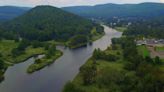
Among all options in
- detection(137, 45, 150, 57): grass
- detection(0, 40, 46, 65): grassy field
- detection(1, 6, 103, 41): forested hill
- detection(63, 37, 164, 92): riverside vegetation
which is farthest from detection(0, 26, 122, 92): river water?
detection(1, 6, 103, 41): forested hill

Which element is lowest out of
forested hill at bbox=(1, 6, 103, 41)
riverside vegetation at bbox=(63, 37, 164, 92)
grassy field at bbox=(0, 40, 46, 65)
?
forested hill at bbox=(1, 6, 103, 41)

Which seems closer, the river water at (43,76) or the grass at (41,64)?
the river water at (43,76)

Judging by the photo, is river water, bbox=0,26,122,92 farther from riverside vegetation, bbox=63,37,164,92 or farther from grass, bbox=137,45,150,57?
grass, bbox=137,45,150,57

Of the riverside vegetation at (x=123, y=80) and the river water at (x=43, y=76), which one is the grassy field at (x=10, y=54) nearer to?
the river water at (x=43, y=76)

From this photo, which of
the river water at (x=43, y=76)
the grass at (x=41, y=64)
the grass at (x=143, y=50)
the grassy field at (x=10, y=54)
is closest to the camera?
the river water at (x=43, y=76)

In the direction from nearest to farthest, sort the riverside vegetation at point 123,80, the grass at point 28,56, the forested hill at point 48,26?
1. the riverside vegetation at point 123,80
2. the grass at point 28,56
3. the forested hill at point 48,26

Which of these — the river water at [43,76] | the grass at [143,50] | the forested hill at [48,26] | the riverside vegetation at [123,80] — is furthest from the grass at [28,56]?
the forested hill at [48,26]

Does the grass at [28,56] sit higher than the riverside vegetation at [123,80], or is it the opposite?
the riverside vegetation at [123,80]

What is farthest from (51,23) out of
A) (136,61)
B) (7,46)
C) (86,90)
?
(86,90)
